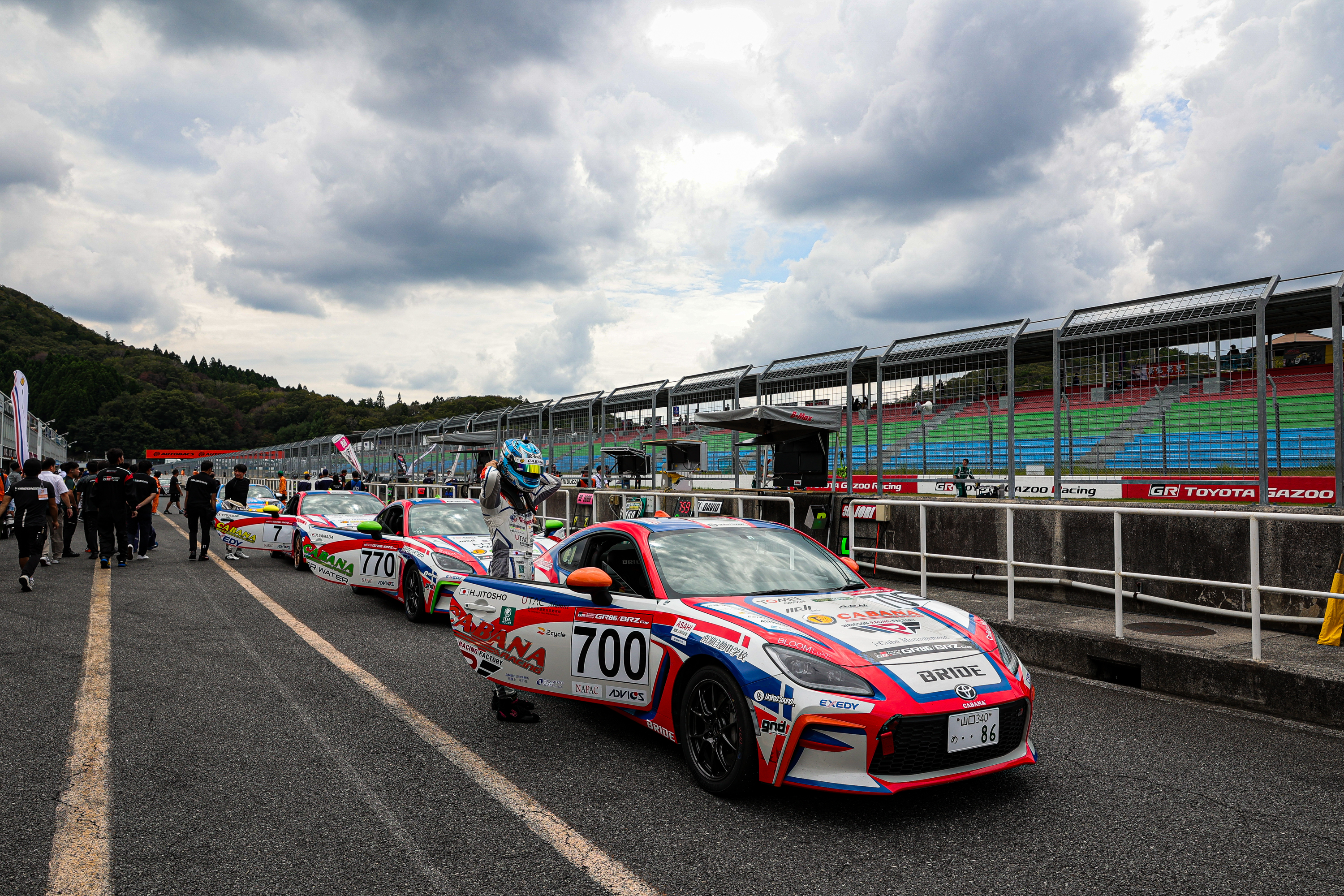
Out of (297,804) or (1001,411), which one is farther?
(1001,411)

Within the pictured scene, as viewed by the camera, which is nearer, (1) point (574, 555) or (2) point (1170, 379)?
(1) point (574, 555)

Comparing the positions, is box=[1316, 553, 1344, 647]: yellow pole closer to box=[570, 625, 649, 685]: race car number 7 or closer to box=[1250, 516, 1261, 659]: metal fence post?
box=[1250, 516, 1261, 659]: metal fence post

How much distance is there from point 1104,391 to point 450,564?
6.82 meters

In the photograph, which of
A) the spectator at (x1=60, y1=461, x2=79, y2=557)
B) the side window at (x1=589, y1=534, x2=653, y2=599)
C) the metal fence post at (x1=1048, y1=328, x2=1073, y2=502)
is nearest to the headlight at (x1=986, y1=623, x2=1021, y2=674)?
the side window at (x1=589, y1=534, x2=653, y2=599)

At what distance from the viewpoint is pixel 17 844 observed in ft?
9.92

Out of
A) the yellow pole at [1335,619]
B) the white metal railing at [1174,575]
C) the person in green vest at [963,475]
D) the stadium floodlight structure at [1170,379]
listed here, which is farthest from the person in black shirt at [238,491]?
the yellow pole at [1335,619]

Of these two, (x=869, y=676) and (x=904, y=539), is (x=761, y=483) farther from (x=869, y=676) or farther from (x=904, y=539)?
(x=869, y=676)

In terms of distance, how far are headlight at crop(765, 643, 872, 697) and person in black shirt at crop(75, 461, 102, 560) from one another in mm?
12860

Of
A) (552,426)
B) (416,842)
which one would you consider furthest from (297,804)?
(552,426)

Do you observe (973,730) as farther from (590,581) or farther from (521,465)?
(521,465)

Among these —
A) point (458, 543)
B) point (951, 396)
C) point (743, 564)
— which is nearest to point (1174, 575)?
point (951, 396)

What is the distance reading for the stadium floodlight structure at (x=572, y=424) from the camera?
1953 centimetres

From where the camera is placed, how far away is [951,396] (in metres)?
9.94

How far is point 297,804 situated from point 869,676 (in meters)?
2.40
